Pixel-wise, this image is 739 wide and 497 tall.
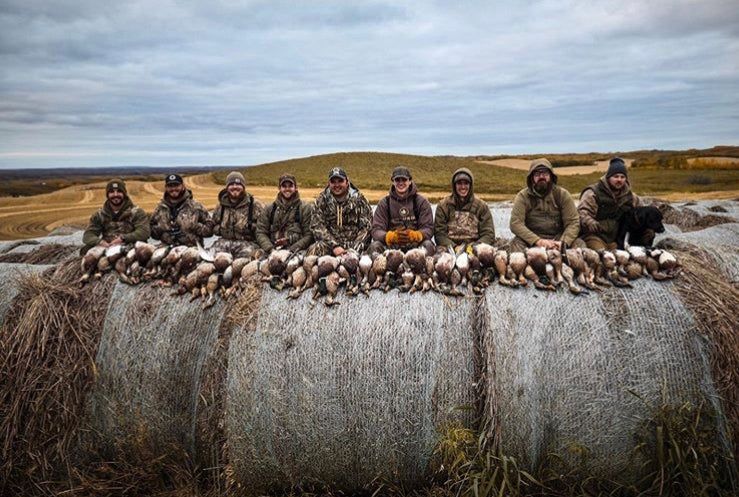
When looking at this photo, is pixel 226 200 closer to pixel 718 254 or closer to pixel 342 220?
pixel 342 220

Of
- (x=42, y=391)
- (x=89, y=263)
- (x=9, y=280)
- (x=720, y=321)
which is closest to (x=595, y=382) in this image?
(x=720, y=321)

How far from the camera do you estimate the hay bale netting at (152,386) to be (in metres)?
4.84

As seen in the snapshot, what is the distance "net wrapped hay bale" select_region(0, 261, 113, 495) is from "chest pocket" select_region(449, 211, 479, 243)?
5.03 metres

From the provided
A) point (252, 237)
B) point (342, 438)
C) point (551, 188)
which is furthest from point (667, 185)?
point (342, 438)

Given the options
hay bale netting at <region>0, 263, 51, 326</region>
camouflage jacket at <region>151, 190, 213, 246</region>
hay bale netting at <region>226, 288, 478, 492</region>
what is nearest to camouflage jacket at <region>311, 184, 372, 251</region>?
camouflage jacket at <region>151, 190, 213, 246</region>

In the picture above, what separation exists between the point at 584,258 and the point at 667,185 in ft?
81.8

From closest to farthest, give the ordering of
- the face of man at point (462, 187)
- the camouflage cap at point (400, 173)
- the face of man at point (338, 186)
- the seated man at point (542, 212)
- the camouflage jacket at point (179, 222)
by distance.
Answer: the seated man at point (542, 212), the camouflage cap at point (400, 173), the face of man at point (462, 187), the face of man at point (338, 186), the camouflage jacket at point (179, 222)

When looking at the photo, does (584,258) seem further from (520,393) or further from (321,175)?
(321,175)

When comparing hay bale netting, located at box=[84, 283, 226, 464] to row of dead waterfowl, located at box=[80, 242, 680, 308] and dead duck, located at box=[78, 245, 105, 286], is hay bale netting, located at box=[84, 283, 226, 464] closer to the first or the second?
row of dead waterfowl, located at box=[80, 242, 680, 308]

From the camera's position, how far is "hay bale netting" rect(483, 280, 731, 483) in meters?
4.15

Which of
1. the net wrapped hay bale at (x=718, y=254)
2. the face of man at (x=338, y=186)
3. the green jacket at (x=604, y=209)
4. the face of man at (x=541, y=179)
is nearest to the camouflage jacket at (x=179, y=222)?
the face of man at (x=338, y=186)

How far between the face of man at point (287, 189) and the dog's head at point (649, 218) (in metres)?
5.33

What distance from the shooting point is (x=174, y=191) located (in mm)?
8109

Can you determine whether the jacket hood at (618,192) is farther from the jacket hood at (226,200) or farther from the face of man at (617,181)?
the jacket hood at (226,200)
